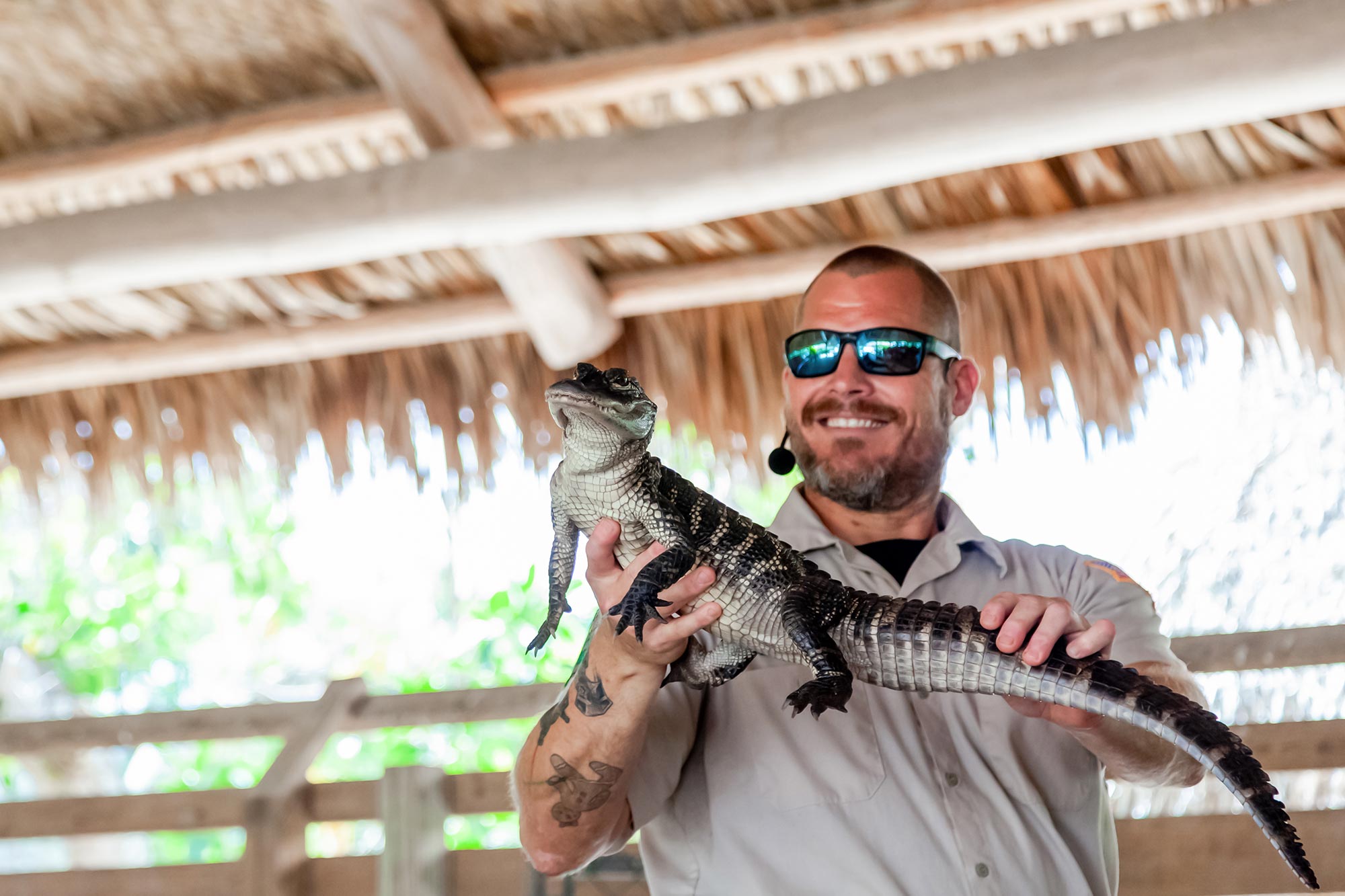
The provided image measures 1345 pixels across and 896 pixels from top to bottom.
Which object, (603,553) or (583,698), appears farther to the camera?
(583,698)

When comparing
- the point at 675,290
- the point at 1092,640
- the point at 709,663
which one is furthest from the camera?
the point at 675,290

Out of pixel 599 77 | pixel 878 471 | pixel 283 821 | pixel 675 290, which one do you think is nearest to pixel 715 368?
pixel 675 290

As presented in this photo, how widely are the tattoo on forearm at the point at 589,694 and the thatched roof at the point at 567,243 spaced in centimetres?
153

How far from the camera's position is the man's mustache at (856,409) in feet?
8.22

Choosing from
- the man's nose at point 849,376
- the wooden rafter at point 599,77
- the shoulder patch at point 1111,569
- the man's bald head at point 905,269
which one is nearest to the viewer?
the shoulder patch at point 1111,569

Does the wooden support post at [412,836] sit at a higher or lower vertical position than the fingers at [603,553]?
lower

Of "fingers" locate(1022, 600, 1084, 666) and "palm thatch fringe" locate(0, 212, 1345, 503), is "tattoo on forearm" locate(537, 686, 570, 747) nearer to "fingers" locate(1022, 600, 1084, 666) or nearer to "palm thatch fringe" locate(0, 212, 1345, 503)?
"fingers" locate(1022, 600, 1084, 666)

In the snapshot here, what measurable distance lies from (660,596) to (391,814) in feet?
4.28

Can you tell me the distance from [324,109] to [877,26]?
72.0 inches

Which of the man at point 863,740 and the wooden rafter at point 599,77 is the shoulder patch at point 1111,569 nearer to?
the man at point 863,740

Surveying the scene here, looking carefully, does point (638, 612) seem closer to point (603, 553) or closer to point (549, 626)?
point (603, 553)

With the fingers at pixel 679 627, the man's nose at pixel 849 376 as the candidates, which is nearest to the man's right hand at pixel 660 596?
the fingers at pixel 679 627

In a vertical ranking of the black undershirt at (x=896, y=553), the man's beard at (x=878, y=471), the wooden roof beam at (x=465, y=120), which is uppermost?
the wooden roof beam at (x=465, y=120)

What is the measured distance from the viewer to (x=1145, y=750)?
81.4 inches
